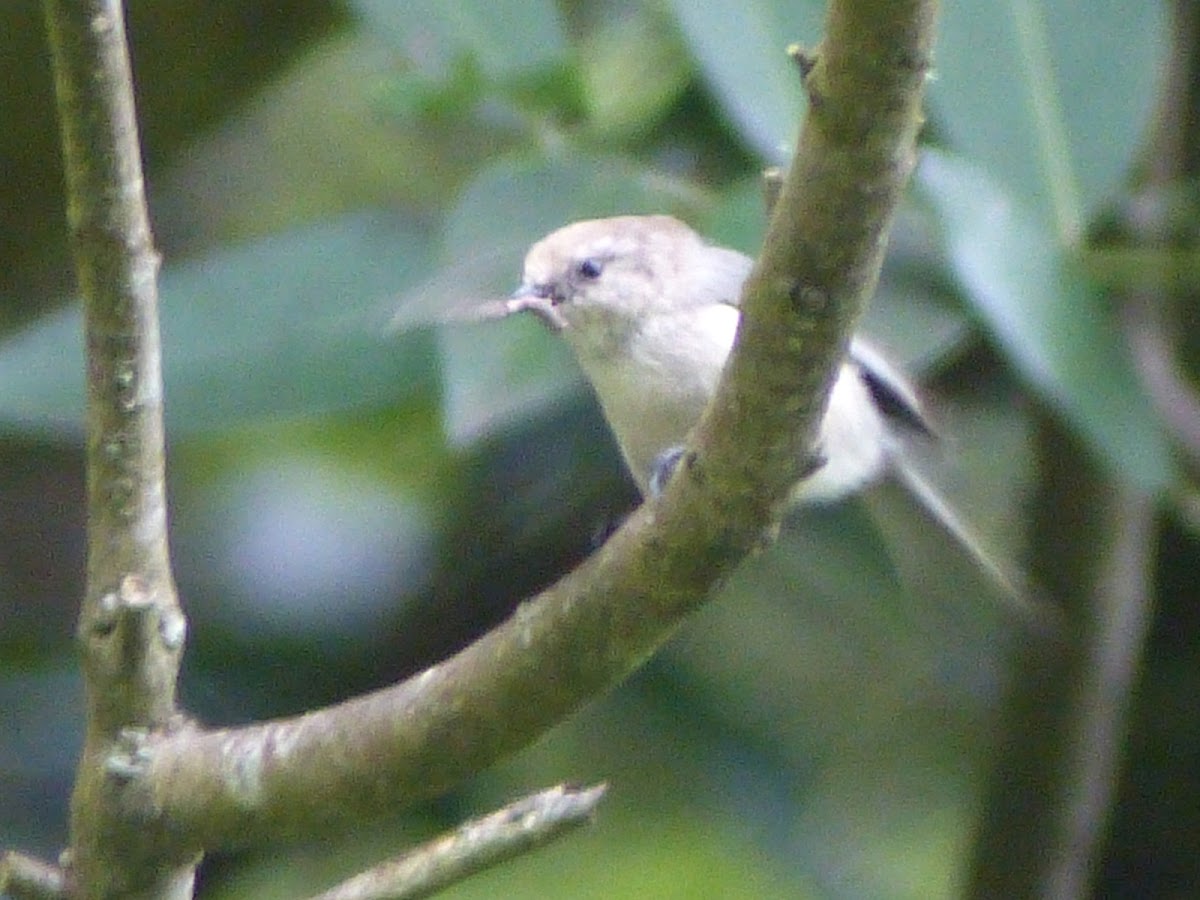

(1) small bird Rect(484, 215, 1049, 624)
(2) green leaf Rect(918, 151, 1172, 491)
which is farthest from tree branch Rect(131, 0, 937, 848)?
(2) green leaf Rect(918, 151, 1172, 491)

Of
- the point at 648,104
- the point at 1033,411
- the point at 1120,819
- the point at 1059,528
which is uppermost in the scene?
the point at 648,104

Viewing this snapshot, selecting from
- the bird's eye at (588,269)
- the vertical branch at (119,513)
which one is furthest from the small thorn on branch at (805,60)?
the bird's eye at (588,269)

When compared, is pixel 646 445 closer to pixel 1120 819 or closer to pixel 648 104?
pixel 648 104

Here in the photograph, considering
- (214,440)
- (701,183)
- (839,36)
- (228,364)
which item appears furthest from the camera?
(214,440)

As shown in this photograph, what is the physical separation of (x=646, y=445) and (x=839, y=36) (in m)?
0.76

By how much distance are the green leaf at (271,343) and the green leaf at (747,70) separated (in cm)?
35

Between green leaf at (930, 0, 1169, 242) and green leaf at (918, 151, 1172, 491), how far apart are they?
0.38 feet

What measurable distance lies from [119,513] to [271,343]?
0.64 meters

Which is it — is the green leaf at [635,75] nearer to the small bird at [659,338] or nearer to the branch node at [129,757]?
the small bird at [659,338]

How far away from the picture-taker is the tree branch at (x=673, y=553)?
2.54 ft

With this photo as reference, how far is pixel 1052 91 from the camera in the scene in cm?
177

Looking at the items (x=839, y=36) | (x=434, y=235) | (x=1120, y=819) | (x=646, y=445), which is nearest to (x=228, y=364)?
(x=434, y=235)

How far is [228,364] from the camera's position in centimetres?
173

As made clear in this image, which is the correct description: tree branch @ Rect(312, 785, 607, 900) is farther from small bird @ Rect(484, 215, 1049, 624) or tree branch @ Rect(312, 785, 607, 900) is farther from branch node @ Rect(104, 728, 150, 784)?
small bird @ Rect(484, 215, 1049, 624)
